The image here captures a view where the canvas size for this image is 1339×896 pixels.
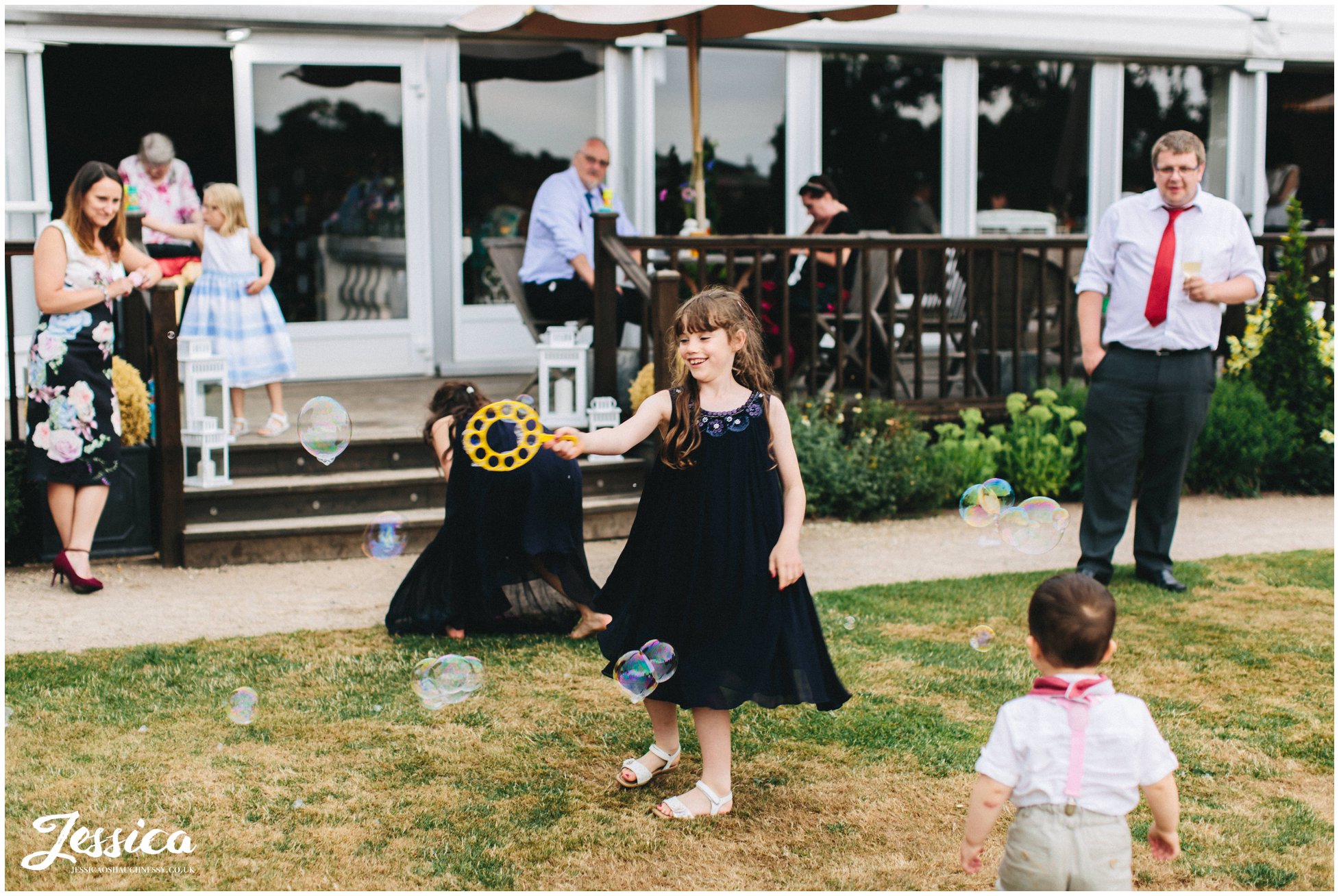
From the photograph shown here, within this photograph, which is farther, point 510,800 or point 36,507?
point 36,507

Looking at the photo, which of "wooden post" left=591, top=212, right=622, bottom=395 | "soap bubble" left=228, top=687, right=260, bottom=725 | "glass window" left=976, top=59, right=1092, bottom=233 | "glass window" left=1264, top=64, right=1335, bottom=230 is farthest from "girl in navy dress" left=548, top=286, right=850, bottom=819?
"glass window" left=1264, top=64, right=1335, bottom=230

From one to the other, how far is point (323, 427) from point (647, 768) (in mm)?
1755

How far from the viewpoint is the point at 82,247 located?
633 centimetres

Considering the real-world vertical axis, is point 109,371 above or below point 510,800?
above

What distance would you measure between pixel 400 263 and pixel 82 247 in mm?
4676

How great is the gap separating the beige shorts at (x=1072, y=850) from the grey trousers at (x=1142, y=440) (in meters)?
3.84

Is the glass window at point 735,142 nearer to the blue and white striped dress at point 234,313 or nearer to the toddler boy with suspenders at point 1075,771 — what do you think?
the blue and white striped dress at point 234,313

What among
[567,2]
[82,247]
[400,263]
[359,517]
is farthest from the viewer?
[400,263]

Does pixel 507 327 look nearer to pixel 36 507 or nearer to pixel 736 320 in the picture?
pixel 36 507

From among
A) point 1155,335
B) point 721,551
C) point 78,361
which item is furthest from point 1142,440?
point 78,361

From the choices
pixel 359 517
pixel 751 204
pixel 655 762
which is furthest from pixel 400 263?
pixel 655 762

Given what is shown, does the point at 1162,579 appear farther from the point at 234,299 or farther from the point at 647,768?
the point at 234,299

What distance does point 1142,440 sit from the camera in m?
6.51

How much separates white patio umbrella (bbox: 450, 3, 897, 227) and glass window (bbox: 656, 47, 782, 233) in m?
1.79
